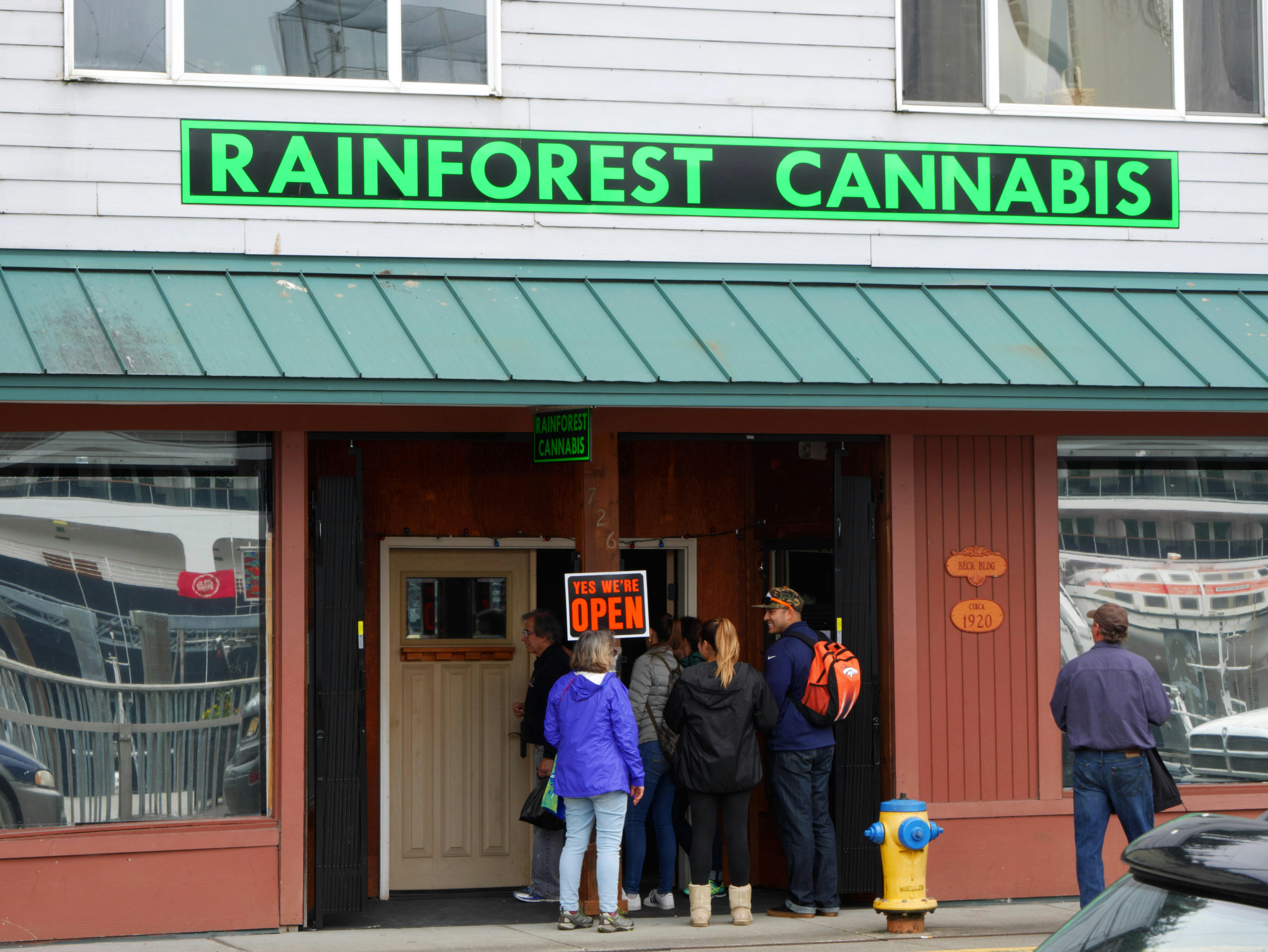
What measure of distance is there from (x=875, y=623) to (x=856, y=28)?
3760 mm

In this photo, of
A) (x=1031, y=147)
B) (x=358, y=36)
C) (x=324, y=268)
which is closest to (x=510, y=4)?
(x=358, y=36)

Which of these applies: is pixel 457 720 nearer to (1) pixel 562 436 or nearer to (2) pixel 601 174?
(1) pixel 562 436

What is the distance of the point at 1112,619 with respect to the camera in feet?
25.8

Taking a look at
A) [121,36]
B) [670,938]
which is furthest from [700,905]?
[121,36]

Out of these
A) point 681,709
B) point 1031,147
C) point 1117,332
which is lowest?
point 681,709

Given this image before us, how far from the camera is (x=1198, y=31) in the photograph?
9742 millimetres

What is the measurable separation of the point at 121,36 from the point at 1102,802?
7.00 metres

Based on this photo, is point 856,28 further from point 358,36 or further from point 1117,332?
point 358,36

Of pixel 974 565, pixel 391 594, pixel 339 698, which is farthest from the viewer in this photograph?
pixel 391 594

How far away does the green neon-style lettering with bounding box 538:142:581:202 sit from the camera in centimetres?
869

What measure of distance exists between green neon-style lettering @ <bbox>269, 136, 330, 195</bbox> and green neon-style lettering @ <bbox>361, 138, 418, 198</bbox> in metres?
0.27

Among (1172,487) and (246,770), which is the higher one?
(1172,487)

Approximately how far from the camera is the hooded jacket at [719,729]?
27.1 ft

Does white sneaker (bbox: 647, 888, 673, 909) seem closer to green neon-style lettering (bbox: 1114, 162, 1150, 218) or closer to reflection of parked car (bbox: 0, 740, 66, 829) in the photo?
reflection of parked car (bbox: 0, 740, 66, 829)
